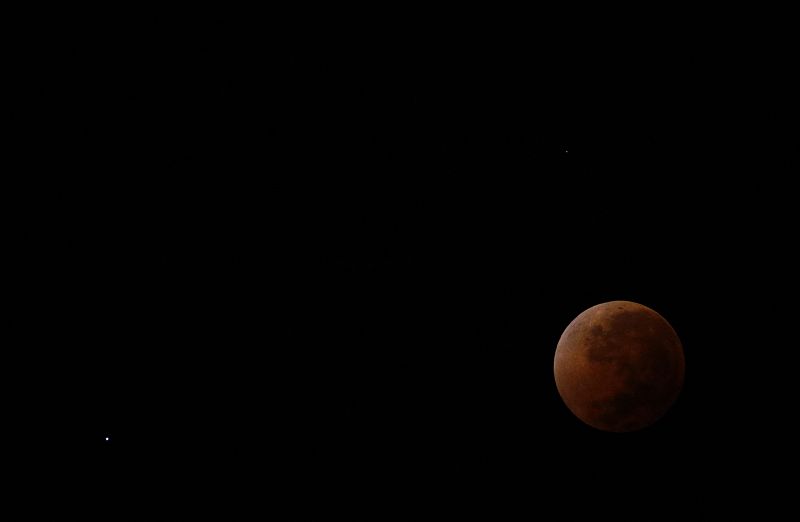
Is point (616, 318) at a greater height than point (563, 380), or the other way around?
point (616, 318)

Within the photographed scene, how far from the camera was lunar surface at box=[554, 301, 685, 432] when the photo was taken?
6398 millimetres

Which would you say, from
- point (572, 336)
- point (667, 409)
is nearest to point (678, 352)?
point (667, 409)

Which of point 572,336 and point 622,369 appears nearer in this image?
point 622,369

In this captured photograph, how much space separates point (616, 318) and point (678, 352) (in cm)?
81

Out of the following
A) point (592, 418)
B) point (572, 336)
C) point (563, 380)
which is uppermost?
point (572, 336)

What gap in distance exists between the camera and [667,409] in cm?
672

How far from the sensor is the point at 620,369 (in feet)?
20.9

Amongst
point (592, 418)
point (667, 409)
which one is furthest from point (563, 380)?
point (667, 409)

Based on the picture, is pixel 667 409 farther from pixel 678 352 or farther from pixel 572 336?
pixel 572 336

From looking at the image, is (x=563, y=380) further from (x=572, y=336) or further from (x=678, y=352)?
(x=678, y=352)

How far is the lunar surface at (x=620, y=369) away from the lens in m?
6.40

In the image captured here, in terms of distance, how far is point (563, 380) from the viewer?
6.84 metres

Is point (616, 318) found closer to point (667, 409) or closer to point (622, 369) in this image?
point (622, 369)

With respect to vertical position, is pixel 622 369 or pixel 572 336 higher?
pixel 572 336
